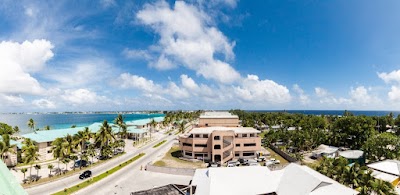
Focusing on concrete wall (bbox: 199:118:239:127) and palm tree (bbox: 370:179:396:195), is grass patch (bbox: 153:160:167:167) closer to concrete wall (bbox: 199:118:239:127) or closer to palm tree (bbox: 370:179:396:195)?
concrete wall (bbox: 199:118:239:127)

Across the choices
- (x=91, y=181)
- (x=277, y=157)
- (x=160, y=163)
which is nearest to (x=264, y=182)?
(x=160, y=163)

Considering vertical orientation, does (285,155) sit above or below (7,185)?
below

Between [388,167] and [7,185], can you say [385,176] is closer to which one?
[388,167]

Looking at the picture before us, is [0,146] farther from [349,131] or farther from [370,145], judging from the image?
[349,131]

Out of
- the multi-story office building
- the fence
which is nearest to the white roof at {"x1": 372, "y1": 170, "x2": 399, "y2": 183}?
the fence

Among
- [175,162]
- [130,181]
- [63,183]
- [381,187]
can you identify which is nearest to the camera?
[381,187]

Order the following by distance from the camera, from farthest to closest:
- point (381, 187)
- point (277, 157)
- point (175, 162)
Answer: point (277, 157) < point (175, 162) < point (381, 187)
